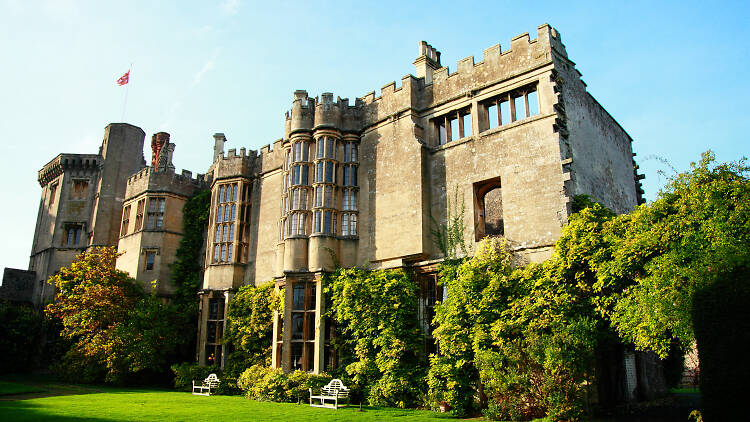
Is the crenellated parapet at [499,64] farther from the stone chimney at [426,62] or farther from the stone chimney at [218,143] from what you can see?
the stone chimney at [218,143]

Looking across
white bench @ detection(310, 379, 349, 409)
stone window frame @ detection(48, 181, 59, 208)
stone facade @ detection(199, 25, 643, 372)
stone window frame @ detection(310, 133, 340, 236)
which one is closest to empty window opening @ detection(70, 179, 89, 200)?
stone window frame @ detection(48, 181, 59, 208)

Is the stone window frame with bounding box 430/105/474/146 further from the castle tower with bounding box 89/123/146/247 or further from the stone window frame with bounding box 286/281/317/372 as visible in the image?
the castle tower with bounding box 89/123/146/247

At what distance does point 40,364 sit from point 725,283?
3793cm

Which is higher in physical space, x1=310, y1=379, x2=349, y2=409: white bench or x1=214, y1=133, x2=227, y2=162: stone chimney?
x1=214, y1=133, x2=227, y2=162: stone chimney

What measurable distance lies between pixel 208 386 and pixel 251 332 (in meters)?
2.97

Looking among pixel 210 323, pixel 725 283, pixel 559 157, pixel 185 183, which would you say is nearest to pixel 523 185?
pixel 559 157

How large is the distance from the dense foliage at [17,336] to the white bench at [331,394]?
2453cm

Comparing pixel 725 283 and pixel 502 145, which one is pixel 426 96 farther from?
pixel 725 283

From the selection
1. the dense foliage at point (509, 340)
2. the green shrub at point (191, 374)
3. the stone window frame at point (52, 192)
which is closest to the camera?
the dense foliage at point (509, 340)

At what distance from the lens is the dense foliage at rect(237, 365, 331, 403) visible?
19.2 meters

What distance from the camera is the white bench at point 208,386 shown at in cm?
2323

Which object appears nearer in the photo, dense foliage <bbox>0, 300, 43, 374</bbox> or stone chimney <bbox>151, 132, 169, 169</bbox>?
dense foliage <bbox>0, 300, 43, 374</bbox>

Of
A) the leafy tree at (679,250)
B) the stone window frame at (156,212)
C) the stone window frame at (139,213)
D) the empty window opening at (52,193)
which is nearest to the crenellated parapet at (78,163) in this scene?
the empty window opening at (52,193)

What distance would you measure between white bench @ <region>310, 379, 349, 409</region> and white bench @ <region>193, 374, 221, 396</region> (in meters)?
6.55
